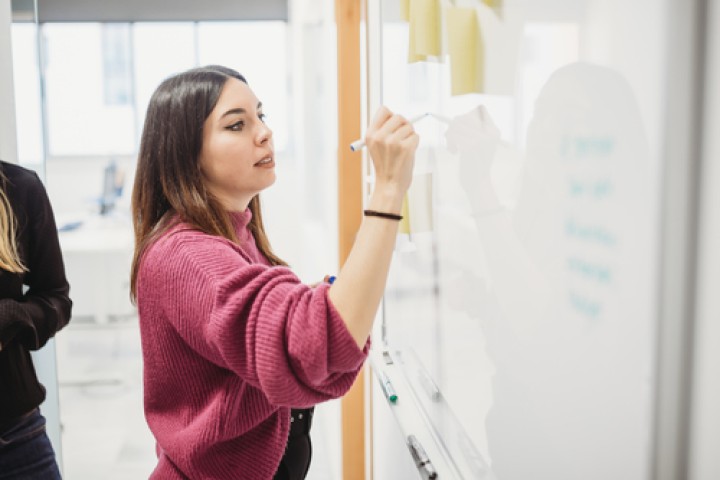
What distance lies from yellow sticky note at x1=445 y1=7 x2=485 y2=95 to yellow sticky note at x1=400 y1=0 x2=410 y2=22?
0.82ft

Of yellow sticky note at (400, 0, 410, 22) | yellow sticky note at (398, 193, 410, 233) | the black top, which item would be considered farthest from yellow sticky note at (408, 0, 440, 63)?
the black top

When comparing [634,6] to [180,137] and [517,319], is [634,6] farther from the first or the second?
[180,137]

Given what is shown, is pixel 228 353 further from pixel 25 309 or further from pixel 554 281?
pixel 25 309

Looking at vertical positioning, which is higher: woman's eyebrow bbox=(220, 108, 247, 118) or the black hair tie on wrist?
woman's eyebrow bbox=(220, 108, 247, 118)

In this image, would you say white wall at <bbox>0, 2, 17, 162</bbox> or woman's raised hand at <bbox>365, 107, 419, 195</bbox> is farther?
white wall at <bbox>0, 2, 17, 162</bbox>

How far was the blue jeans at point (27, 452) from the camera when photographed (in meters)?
1.42

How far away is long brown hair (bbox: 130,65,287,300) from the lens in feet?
3.50

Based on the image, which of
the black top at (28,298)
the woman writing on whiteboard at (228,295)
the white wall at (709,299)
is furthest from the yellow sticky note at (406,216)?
the white wall at (709,299)

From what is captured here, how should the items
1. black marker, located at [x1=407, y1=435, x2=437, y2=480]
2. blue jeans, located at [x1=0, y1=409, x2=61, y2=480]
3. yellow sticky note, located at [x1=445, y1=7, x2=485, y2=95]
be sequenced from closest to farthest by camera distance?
yellow sticky note, located at [x1=445, y1=7, x2=485, y2=95], black marker, located at [x1=407, y1=435, x2=437, y2=480], blue jeans, located at [x1=0, y1=409, x2=61, y2=480]

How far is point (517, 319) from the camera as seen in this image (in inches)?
33.0

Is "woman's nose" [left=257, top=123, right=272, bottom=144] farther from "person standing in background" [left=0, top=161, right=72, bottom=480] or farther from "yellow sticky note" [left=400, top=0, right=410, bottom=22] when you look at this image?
"person standing in background" [left=0, top=161, right=72, bottom=480]

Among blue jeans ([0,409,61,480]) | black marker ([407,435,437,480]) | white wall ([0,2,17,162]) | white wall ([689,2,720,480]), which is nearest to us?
white wall ([689,2,720,480])

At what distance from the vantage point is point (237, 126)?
1113mm

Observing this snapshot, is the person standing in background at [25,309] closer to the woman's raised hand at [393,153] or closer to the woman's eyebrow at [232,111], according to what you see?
the woman's eyebrow at [232,111]
